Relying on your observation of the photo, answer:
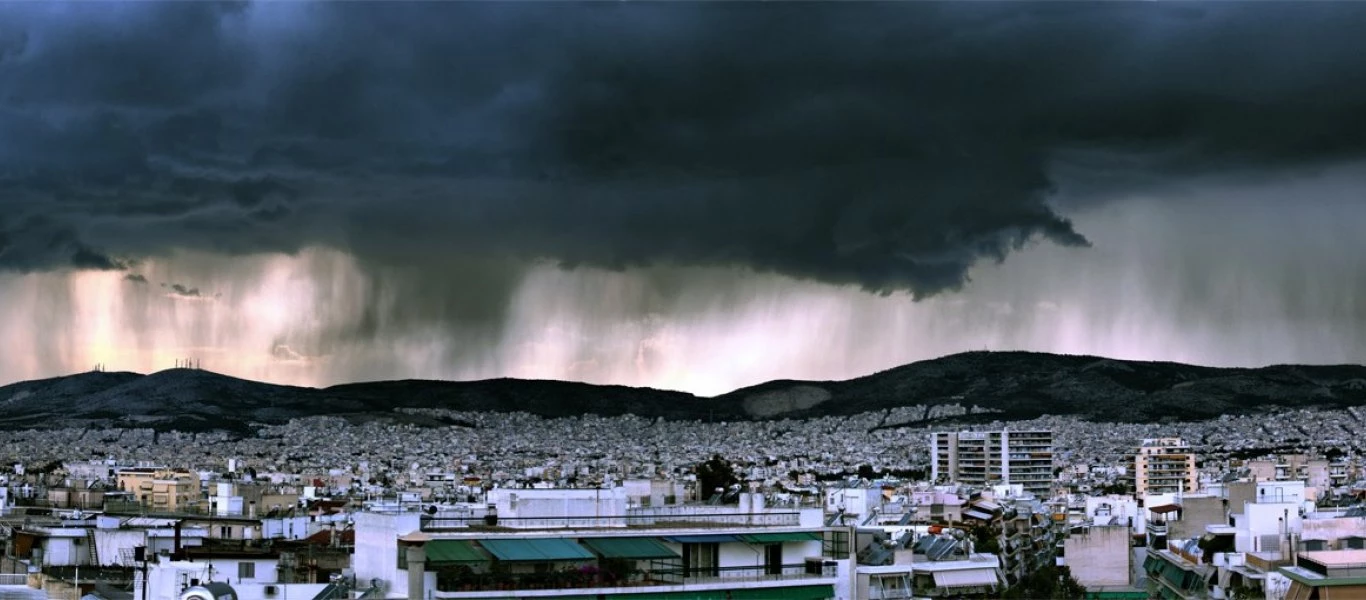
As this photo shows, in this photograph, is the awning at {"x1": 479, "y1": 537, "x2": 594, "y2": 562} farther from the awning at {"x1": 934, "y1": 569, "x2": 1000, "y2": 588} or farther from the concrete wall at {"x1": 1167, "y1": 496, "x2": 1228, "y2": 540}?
the concrete wall at {"x1": 1167, "y1": 496, "x2": 1228, "y2": 540}

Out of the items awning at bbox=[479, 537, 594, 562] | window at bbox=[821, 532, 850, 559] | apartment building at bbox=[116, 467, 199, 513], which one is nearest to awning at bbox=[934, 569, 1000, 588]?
window at bbox=[821, 532, 850, 559]

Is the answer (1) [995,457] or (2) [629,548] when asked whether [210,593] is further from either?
(1) [995,457]

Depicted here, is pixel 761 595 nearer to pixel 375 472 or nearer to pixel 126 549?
pixel 126 549

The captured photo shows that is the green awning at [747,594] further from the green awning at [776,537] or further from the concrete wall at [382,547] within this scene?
the concrete wall at [382,547]

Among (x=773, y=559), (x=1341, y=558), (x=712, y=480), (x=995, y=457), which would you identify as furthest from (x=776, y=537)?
(x=995, y=457)

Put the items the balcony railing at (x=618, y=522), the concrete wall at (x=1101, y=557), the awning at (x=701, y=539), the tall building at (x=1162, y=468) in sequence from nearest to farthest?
the awning at (x=701, y=539), the balcony railing at (x=618, y=522), the concrete wall at (x=1101, y=557), the tall building at (x=1162, y=468)

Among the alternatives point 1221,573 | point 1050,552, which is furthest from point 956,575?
point 1050,552

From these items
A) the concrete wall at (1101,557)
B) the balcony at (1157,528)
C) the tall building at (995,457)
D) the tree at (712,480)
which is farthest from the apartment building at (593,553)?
the tall building at (995,457)
